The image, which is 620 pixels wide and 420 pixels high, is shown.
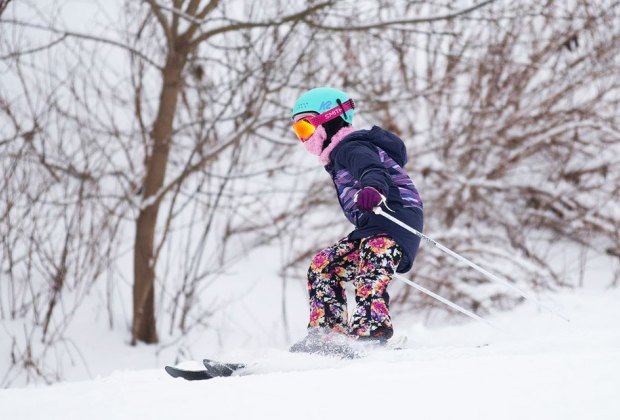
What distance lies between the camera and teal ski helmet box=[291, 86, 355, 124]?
369 centimetres

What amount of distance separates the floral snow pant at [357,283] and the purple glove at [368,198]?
14.8 inches

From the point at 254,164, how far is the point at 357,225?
5.49 m

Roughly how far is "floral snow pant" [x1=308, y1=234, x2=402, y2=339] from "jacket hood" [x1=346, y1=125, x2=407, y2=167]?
41cm

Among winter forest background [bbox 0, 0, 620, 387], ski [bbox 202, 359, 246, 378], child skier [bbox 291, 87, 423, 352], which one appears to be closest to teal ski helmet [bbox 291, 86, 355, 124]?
child skier [bbox 291, 87, 423, 352]

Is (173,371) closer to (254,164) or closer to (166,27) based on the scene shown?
(166,27)

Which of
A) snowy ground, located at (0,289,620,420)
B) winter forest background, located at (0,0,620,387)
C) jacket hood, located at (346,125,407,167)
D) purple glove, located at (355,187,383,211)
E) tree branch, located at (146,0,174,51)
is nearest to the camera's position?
snowy ground, located at (0,289,620,420)

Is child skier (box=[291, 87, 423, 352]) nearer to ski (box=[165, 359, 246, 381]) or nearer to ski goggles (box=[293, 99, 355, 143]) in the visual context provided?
ski goggles (box=[293, 99, 355, 143])

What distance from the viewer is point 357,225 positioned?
12.0 feet

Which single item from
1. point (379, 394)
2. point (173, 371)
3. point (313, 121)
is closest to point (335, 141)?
point (313, 121)

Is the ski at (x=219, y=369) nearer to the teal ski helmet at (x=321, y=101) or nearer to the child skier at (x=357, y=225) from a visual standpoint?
the child skier at (x=357, y=225)

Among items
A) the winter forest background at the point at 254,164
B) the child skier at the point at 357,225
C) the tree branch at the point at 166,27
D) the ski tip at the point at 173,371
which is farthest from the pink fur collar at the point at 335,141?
the tree branch at the point at 166,27

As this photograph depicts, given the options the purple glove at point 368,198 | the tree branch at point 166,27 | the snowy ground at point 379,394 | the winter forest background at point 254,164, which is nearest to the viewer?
the snowy ground at point 379,394

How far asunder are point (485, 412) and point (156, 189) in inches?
200

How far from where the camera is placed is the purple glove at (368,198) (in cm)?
Answer: 318
